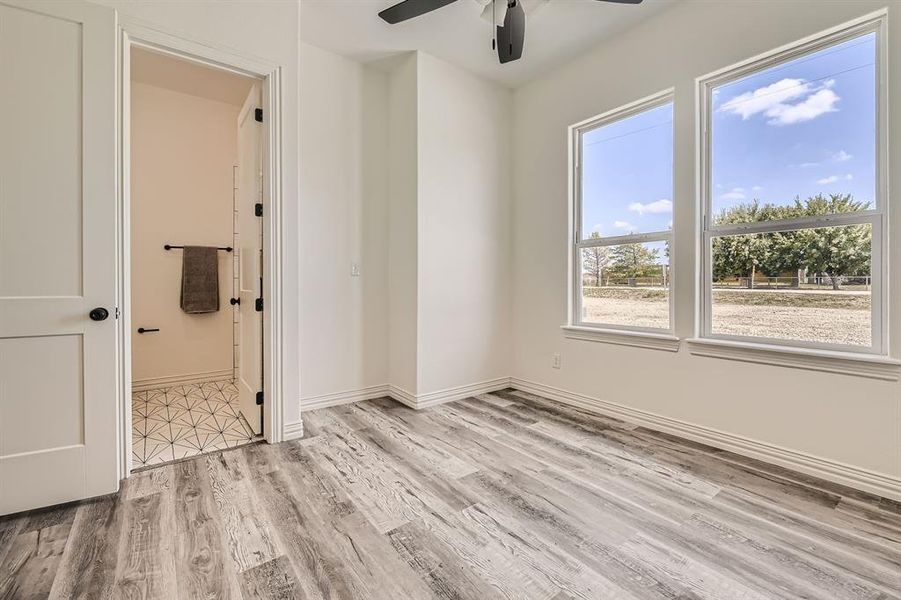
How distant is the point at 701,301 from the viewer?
9.14 feet

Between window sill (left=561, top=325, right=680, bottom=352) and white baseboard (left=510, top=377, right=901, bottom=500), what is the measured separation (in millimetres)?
491

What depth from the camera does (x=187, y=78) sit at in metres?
3.69

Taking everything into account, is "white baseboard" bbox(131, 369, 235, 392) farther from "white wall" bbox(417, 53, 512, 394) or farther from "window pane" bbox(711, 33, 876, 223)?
"window pane" bbox(711, 33, 876, 223)

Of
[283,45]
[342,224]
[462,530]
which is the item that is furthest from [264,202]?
[462,530]

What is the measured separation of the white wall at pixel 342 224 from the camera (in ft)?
11.0

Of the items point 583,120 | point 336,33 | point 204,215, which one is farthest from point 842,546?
point 204,215

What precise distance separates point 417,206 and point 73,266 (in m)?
2.20

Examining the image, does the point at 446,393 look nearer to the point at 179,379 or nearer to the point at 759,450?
the point at 759,450

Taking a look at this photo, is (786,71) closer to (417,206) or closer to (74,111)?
(417,206)

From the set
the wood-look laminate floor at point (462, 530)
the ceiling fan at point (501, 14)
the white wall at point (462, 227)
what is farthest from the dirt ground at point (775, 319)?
the ceiling fan at point (501, 14)

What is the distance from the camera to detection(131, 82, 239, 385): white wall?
3.85 m

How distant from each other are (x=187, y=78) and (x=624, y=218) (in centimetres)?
401

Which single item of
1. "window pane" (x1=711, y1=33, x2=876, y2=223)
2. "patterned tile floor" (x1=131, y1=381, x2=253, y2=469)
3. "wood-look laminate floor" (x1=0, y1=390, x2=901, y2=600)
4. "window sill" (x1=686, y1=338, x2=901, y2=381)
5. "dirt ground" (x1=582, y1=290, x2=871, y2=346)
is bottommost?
"wood-look laminate floor" (x1=0, y1=390, x2=901, y2=600)

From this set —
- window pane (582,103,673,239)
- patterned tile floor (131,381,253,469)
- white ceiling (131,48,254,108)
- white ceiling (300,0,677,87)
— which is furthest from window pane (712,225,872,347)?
white ceiling (131,48,254,108)
